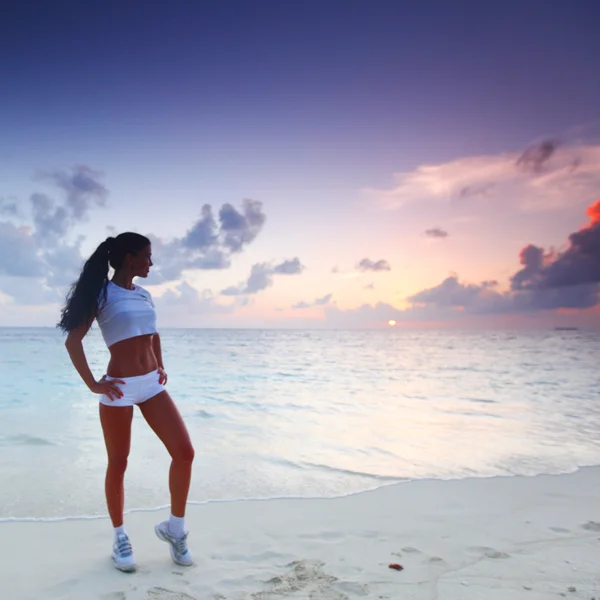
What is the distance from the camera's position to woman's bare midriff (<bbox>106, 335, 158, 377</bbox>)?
3508 millimetres

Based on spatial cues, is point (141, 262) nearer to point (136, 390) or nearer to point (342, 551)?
point (136, 390)

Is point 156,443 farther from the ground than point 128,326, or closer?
closer

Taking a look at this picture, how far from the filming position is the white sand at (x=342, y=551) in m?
3.26

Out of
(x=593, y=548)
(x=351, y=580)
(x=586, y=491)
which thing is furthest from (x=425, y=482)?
(x=351, y=580)

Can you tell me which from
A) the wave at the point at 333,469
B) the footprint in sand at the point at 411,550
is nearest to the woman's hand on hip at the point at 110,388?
the footprint in sand at the point at 411,550

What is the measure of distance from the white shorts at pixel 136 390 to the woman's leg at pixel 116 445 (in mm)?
54

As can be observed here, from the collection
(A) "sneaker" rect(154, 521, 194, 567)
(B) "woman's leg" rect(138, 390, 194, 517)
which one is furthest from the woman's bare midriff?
(A) "sneaker" rect(154, 521, 194, 567)

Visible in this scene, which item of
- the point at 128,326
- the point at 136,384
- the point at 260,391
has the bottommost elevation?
the point at 260,391

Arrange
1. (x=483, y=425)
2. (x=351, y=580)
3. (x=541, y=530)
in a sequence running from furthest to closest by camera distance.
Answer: (x=483, y=425) → (x=541, y=530) → (x=351, y=580)

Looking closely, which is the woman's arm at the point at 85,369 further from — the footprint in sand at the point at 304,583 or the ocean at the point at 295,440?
the ocean at the point at 295,440

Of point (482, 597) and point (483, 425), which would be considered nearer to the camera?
point (482, 597)

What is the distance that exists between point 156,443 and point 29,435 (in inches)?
86.6

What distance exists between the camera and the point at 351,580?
133 inches

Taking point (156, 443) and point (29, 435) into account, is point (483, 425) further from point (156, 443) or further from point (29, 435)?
point (29, 435)
